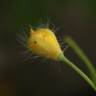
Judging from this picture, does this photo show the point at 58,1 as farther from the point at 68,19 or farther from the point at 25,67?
the point at 25,67

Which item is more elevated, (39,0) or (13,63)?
(39,0)

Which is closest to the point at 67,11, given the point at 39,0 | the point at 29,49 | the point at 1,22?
the point at 39,0

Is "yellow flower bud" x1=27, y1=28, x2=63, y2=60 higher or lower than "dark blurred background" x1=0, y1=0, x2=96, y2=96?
lower

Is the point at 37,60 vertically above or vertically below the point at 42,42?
above

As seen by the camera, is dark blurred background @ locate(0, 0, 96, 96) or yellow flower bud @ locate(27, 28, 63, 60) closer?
yellow flower bud @ locate(27, 28, 63, 60)

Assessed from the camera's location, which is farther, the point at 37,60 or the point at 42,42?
the point at 37,60
